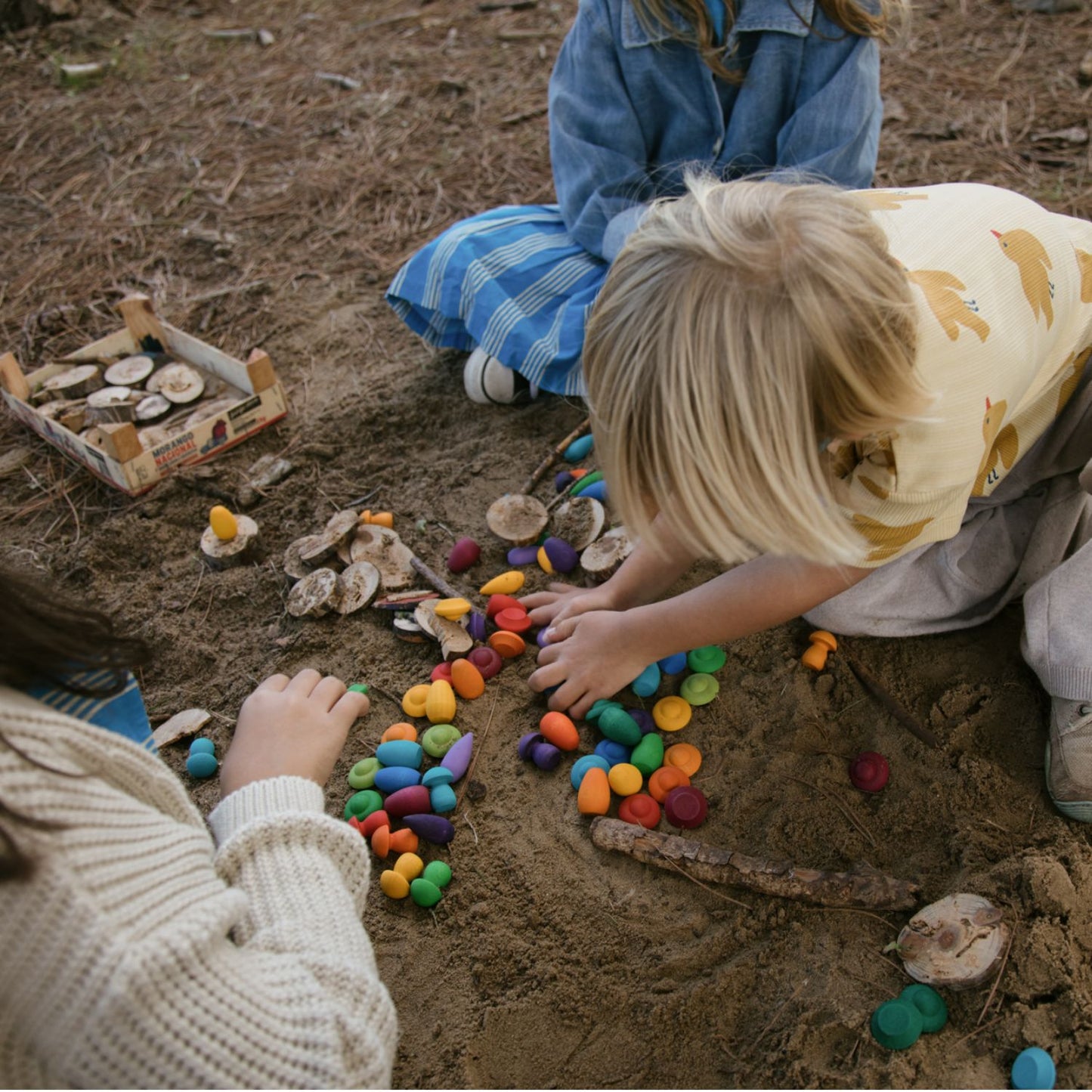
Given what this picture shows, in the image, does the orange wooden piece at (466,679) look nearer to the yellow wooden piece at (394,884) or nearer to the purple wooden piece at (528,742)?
the purple wooden piece at (528,742)

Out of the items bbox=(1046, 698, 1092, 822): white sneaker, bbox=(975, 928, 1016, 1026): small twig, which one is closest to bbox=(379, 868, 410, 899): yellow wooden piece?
bbox=(975, 928, 1016, 1026): small twig

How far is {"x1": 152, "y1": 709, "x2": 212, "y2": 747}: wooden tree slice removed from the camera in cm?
194

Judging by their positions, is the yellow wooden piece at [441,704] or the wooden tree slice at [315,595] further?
the wooden tree slice at [315,595]

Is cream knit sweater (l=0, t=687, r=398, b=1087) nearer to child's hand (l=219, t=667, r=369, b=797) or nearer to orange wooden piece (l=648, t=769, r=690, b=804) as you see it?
child's hand (l=219, t=667, r=369, b=797)

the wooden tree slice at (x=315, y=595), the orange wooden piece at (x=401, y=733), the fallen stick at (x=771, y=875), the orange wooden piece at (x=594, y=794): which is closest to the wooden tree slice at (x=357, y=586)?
the wooden tree slice at (x=315, y=595)

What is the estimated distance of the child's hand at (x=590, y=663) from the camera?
1.80 m

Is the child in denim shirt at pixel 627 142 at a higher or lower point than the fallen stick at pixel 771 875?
higher

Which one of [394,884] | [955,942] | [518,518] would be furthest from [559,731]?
[955,942]

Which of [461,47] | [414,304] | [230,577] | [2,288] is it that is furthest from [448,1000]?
[461,47]

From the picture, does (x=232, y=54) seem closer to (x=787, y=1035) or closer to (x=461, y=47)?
(x=461, y=47)

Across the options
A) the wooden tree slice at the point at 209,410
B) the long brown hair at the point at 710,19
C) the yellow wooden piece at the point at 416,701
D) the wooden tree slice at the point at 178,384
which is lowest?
the yellow wooden piece at the point at 416,701

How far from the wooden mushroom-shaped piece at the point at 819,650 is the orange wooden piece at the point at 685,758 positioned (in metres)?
0.29

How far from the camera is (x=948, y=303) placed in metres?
1.45

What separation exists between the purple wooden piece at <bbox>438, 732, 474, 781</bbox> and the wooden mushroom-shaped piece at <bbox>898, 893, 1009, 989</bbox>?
78cm
